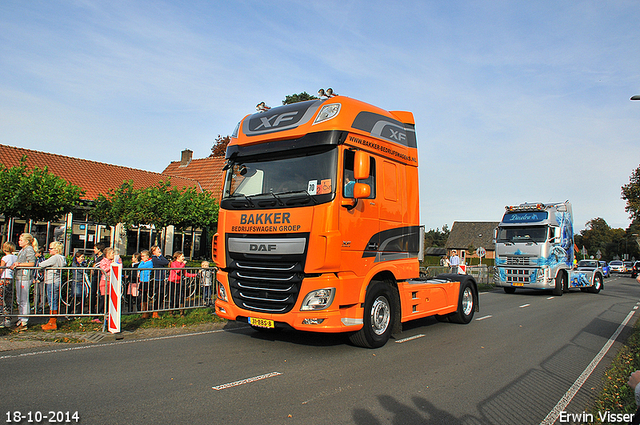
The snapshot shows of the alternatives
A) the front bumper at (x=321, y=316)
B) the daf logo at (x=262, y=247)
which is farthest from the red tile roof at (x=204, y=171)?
the front bumper at (x=321, y=316)

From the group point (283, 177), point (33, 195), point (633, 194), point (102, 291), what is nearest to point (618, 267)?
point (633, 194)

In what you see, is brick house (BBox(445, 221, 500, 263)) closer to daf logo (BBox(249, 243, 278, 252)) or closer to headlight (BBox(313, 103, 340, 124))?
headlight (BBox(313, 103, 340, 124))

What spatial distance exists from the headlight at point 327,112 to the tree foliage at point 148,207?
50.0 ft

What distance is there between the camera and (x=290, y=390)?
4.91 metres

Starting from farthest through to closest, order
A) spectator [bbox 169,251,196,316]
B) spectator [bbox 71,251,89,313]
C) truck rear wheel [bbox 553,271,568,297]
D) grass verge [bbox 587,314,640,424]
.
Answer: truck rear wheel [bbox 553,271,568,297] < spectator [bbox 169,251,196,316] < spectator [bbox 71,251,89,313] < grass verge [bbox 587,314,640,424]

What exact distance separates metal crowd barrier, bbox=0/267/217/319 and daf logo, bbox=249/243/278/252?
11.3 feet

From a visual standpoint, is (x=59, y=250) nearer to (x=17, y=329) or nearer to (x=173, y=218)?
(x=17, y=329)

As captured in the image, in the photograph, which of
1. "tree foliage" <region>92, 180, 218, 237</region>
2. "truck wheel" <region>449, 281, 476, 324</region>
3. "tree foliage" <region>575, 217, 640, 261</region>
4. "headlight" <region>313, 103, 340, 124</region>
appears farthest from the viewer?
"tree foliage" <region>575, 217, 640, 261</region>

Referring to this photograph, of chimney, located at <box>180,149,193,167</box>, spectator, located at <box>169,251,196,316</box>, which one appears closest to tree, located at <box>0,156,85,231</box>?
spectator, located at <box>169,251,196,316</box>

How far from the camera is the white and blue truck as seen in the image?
1822 centimetres

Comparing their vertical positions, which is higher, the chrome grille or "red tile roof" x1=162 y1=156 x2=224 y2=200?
"red tile roof" x1=162 y1=156 x2=224 y2=200

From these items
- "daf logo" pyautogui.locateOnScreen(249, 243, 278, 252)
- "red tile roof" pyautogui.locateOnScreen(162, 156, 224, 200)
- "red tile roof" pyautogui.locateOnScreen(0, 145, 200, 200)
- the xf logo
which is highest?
"red tile roof" pyautogui.locateOnScreen(162, 156, 224, 200)

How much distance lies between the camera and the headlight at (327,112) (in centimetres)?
673

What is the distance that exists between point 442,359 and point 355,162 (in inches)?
131
